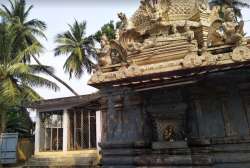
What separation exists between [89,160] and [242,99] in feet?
40.9

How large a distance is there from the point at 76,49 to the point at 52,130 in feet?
29.1

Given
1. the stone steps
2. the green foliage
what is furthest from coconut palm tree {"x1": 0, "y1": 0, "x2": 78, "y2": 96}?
the stone steps

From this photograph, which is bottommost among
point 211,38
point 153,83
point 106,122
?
point 106,122

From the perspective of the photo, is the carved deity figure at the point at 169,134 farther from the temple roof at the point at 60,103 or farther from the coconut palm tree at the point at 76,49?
the coconut palm tree at the point at 76,49

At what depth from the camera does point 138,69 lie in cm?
766

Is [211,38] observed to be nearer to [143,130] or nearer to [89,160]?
[143,130]

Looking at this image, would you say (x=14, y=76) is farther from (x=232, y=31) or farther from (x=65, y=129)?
(x=232, y=31)

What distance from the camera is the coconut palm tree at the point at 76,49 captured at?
26456 millimetres

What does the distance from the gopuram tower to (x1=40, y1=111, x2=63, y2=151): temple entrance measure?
12979 millimetres

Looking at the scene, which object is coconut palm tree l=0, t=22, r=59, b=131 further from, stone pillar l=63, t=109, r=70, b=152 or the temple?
stone pillar l=63, t=109, r=70, b=152

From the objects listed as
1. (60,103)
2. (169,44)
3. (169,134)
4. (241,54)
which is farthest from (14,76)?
(241,54)

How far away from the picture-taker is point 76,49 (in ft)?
88.0

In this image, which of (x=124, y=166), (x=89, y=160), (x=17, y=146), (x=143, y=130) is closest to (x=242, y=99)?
(x=143, y=130)

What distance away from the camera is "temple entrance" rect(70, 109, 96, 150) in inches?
757
